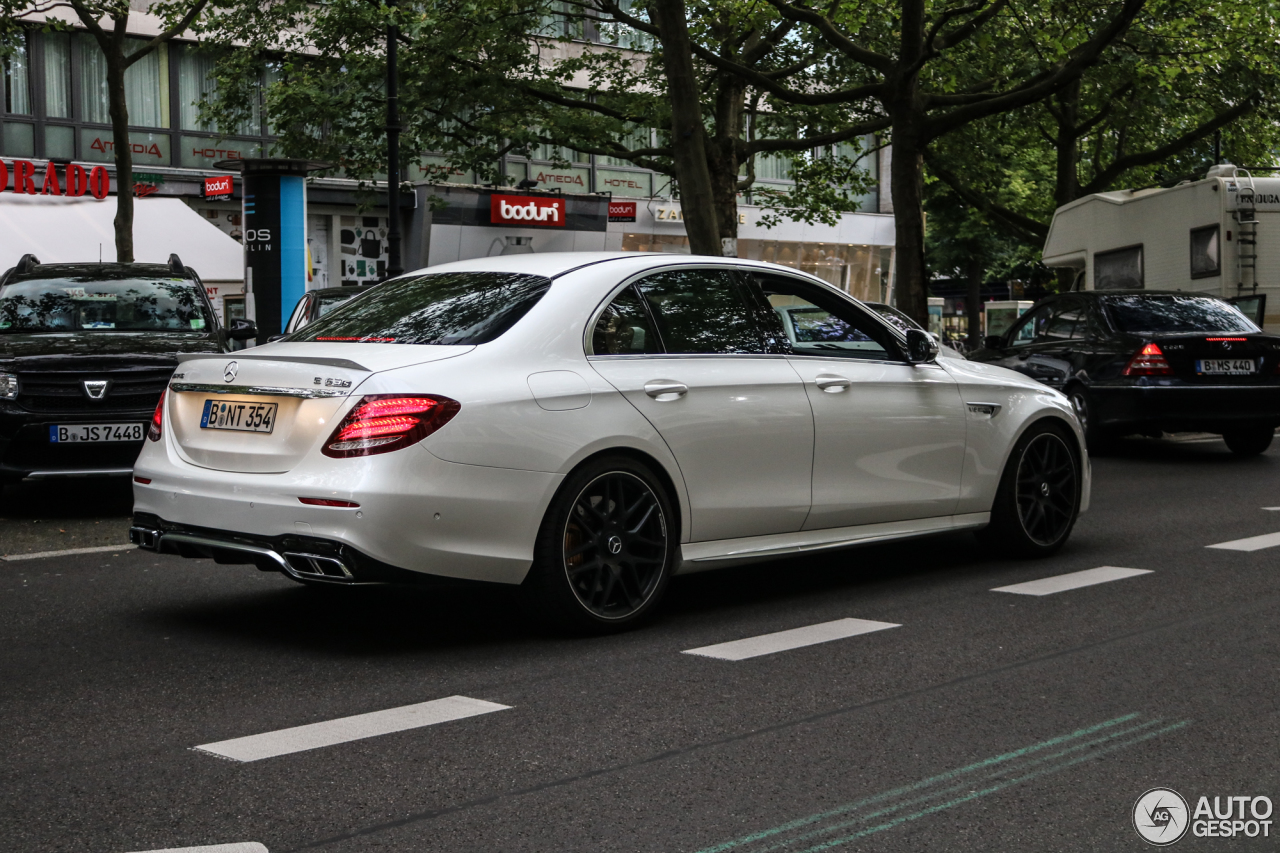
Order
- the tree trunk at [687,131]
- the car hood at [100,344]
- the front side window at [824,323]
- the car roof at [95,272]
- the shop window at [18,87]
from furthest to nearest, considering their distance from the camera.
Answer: the shop window at [18,87], the tree trunk at [687,131], the car roof at [95,272], the car hood at [100,344], the front side window at [824,323]

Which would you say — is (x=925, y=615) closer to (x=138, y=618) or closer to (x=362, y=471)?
(x=362, y=471)

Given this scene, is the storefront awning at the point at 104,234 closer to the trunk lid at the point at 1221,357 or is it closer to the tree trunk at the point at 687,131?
the tree trunk at the point at 687,131

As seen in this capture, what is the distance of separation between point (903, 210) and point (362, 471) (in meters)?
15.3

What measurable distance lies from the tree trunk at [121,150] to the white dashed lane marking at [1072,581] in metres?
16.3

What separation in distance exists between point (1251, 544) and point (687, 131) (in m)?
8.33

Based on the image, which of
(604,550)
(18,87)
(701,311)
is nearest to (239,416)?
(604,550)

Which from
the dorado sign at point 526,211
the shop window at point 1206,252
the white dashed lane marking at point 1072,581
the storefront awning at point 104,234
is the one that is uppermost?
the dorado sign at point 526,211

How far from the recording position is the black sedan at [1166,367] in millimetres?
13250

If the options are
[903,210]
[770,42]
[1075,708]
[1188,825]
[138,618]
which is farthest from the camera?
[770,42]

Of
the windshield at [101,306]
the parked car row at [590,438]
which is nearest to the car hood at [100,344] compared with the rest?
the windshield at [101,306]

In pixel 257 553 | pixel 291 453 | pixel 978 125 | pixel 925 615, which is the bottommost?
pixel 925 615

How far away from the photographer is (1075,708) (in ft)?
15.5

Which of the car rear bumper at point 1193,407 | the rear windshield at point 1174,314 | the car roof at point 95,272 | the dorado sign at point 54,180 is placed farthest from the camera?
the dorado sign at point 54,180

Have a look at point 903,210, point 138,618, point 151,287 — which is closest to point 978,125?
point 903,210
